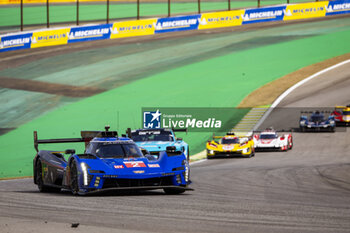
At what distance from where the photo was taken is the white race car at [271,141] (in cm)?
3225

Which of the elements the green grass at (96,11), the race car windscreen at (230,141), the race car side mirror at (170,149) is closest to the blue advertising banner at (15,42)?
the green grass at (96,11)

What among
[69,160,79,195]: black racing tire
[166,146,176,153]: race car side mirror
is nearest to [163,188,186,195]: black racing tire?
[166,146,176,153]: race car side mirror

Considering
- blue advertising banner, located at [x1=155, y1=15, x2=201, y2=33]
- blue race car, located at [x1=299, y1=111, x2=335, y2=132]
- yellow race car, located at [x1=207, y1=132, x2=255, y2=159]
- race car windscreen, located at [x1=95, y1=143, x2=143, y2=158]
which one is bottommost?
yellow race car, located at [x1=207, y1=132, x2=255, y2=159]

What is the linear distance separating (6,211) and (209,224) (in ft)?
11.5

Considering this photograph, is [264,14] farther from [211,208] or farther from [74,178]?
[211,208]

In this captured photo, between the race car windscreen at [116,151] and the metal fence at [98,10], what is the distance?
189 ft

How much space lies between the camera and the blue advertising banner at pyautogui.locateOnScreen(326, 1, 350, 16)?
→ 64.5 metres

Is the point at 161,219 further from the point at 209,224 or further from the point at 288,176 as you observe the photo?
the point at 288,176

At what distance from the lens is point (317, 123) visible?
3856 cm

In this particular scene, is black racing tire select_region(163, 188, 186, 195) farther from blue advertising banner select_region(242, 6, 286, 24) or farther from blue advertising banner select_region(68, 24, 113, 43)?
blue advertising banner select_region(242, 6, 286, 24)

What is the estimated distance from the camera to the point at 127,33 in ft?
206

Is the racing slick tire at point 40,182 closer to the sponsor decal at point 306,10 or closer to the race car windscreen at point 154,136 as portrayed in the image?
the race car windscreen at point 154,136

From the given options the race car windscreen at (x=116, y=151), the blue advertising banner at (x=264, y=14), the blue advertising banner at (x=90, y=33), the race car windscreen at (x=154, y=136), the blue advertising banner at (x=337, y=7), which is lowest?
the race car windscreen at (x=154, y=136)

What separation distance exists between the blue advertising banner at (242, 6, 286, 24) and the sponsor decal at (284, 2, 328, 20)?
1.97 feet
